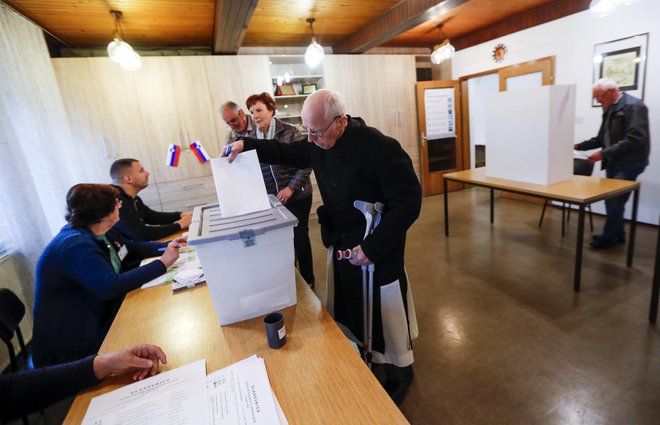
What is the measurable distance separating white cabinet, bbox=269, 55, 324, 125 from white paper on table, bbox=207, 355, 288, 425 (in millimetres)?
4173

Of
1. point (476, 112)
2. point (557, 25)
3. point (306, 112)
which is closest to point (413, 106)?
point (557, 25)

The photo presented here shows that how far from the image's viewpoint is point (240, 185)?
125cm

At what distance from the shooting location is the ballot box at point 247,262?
0.97 meters

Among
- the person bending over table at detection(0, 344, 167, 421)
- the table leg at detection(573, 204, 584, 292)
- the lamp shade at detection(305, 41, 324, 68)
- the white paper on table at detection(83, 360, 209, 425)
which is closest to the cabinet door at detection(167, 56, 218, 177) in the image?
the lamp shade at detection(305, 41, 324, 68)

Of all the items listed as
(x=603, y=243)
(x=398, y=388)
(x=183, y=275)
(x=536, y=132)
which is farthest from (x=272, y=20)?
(x=603, y=243)

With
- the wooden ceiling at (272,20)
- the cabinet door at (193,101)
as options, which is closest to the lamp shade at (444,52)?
the wooden ceiling at (272,20)

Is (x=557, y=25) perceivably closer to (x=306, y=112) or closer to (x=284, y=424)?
(x=306, y=112)

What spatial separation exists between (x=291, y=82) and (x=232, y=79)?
3.16 ft

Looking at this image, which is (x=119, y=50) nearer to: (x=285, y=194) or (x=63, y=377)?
(x=285, y=194)

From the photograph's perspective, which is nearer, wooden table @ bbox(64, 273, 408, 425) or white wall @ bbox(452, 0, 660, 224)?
wooden table @ bbox(64, 273, 408, 425)

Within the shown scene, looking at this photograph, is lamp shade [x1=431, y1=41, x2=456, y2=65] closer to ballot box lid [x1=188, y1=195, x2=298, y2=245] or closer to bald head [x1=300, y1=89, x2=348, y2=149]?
bald head [x1=300, y1=89, x2=348, y2=149]

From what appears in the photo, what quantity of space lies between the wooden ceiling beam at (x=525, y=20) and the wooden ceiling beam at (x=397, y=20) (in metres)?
1.50

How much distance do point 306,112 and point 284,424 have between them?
99 cm

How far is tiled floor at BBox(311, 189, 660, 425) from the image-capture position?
5.06 feet
